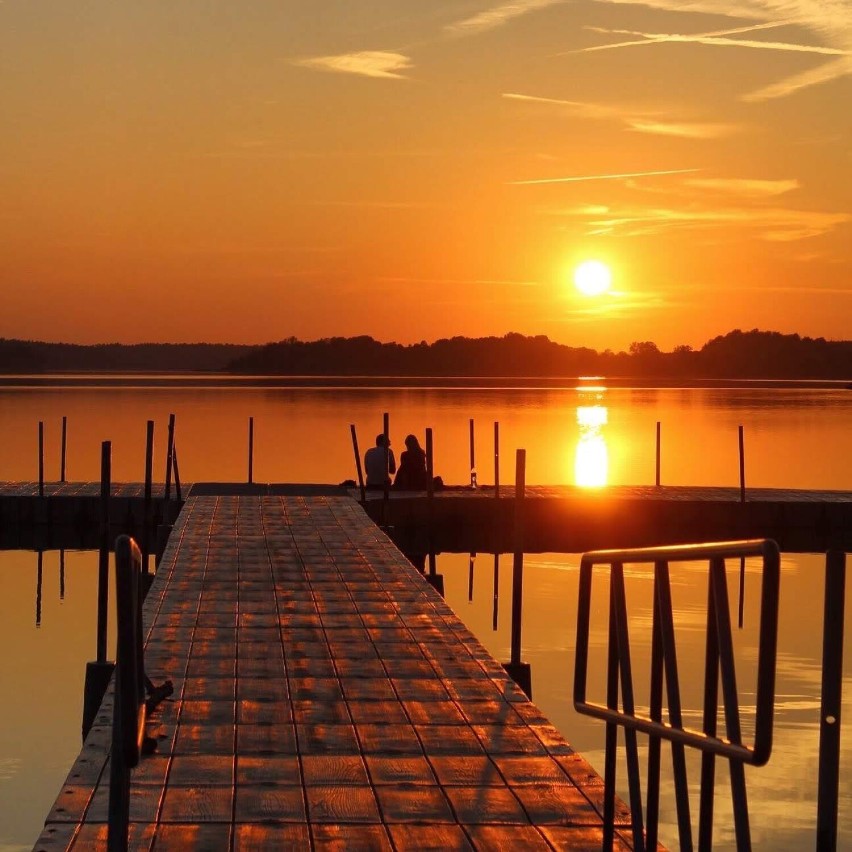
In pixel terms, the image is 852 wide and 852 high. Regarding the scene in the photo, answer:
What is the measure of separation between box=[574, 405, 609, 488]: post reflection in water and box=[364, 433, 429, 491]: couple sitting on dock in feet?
19.0

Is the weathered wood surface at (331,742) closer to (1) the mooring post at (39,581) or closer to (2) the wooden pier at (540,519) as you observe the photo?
(1) the mooring post at (39,581)

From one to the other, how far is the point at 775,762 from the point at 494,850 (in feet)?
23.9

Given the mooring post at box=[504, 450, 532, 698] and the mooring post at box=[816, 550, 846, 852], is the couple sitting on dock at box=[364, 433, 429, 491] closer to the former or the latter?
the mooring post at box=[504, 450, 532, 698]

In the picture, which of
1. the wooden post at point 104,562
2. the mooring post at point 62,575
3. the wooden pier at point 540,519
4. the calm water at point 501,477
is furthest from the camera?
the wooden pier at point 540,519

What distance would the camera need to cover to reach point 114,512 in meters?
24.2

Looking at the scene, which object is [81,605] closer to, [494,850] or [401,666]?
[401,666]

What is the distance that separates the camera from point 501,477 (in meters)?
45.7

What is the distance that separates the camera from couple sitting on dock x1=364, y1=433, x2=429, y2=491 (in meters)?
23.6

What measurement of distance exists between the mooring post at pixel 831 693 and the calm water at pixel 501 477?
6237 millimetres

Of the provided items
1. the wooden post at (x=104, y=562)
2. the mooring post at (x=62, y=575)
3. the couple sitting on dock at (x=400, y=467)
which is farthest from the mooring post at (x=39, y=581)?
the wooden post at (x=104, y=562)

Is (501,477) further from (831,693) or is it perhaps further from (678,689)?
(831,693)

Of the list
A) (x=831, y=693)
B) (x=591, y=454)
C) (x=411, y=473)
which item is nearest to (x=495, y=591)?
(x=411, y=473)

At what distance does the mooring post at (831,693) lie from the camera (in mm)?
3717

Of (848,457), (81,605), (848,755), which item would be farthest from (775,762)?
(848,457)
